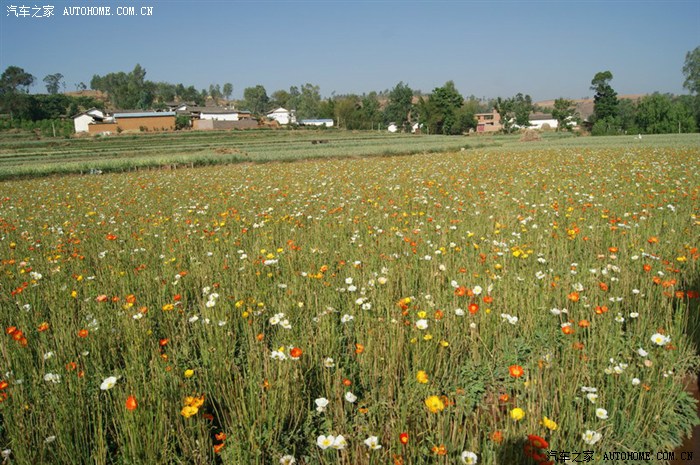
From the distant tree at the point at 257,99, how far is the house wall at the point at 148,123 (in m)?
90.7

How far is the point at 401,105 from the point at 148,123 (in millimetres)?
69983

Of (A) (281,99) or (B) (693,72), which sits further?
(A) (281,99)

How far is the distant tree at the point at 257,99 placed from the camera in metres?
176

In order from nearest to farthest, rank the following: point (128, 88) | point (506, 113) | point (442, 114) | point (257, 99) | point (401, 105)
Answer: point (442, 114)
point (506, 113)
point (401, 105)
point (128, 88)
point (257, 99)

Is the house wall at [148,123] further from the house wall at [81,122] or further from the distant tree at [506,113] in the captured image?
the distant tree at [506,113]

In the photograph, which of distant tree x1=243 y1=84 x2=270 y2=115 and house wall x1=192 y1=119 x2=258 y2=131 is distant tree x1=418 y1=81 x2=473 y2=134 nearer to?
house wall x1=192 y1=119 x2=258 y2=131

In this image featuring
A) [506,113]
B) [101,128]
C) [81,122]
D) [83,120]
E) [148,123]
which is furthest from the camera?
[506,113]

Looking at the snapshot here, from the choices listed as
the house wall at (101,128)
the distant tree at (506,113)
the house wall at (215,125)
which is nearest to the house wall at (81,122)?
the house wall at (101,128)

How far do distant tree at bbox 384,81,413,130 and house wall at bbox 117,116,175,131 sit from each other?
6519 centimetres

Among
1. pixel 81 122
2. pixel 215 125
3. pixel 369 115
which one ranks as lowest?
pixel 215 125

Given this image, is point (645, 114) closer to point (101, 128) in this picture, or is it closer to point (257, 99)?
point (101, 128)

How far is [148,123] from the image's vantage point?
86500 mm

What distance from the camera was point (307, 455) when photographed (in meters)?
2.41

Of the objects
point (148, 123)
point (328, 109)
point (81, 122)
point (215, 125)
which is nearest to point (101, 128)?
point (148, 123)
